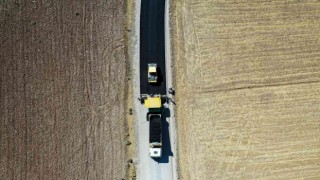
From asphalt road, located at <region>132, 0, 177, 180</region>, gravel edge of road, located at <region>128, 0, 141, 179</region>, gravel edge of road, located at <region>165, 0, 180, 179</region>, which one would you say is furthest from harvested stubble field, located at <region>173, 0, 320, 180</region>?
gravel edge of road, located at <region>128, 0, 141, 179</region>

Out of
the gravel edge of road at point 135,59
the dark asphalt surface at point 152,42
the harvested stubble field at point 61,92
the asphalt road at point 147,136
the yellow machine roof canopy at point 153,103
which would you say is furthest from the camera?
the dark asphalt surface at point 152,42

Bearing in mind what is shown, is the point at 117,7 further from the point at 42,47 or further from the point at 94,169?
the point at 94,169

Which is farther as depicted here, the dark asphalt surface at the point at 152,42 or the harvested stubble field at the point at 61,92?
the dark asphalt surface at the point at 152,42

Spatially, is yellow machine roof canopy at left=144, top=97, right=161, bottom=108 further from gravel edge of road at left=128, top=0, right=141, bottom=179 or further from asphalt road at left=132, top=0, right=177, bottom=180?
gravel edge of road at left=128, top=0, right=141, bottom=179

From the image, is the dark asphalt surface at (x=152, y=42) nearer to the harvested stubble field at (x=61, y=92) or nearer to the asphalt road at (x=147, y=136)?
the asphalt road at (x=147, y=136)

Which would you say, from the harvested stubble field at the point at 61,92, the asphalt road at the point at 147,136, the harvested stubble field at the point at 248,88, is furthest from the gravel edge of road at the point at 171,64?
the harvested stubble field at the point at 61,92

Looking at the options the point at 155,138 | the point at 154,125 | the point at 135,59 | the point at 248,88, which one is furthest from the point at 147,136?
the point at 248,88

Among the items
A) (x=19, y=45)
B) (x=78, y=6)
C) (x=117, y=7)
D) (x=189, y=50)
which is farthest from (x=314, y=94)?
(x=19, y=45)

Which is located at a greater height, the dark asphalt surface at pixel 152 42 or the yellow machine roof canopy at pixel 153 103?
the dark asphalt surface at pixel 152 42
